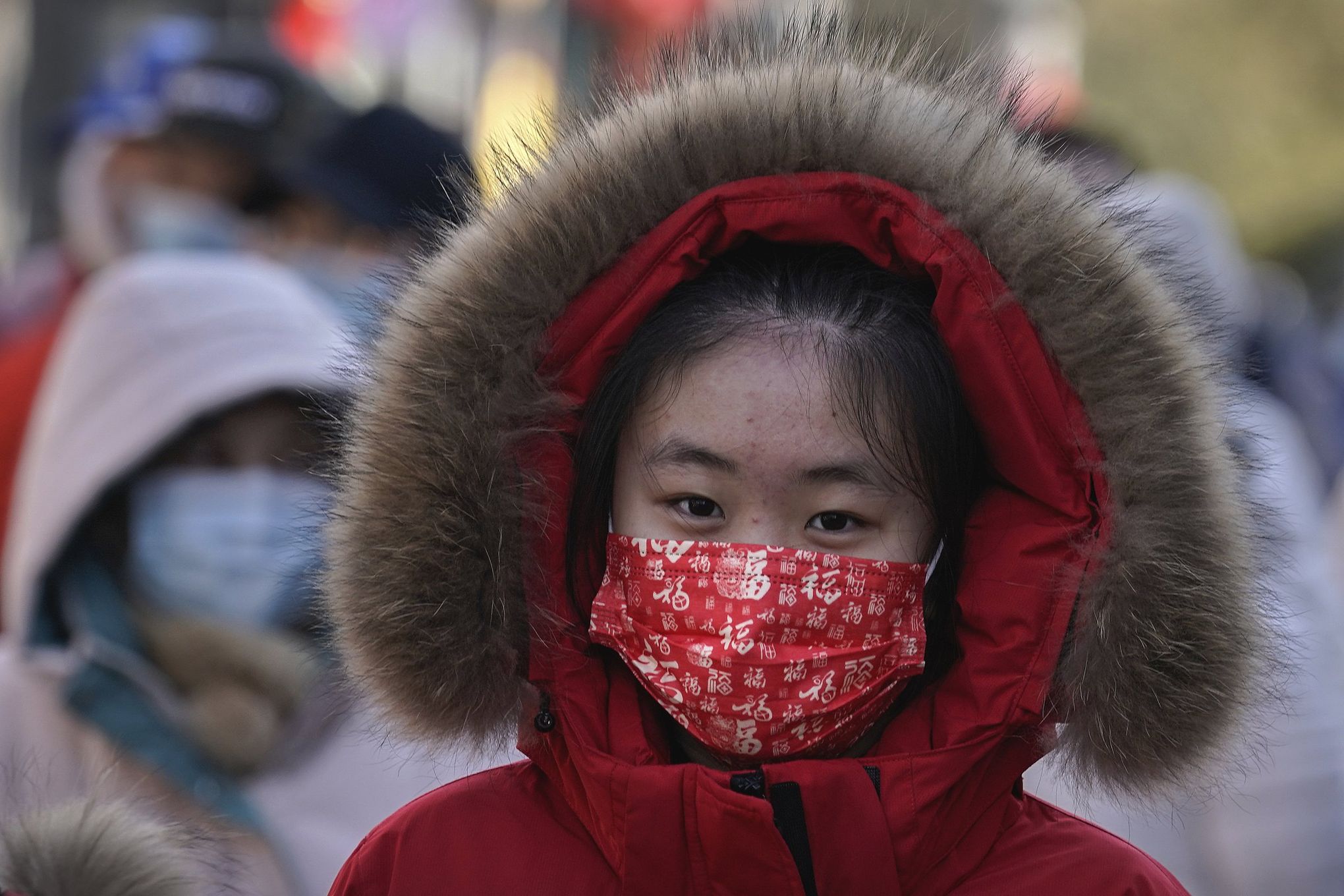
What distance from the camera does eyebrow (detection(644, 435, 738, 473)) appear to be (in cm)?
213

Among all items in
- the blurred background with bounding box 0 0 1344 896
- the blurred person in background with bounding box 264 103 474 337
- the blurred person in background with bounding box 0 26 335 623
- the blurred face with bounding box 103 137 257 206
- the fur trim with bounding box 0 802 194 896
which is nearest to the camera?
the fur trim with bounding box 0 802 194 896

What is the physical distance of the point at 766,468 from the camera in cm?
211

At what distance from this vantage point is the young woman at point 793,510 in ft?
6.82

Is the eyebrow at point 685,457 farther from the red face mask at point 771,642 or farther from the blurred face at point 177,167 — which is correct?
the blurred face at point 177,167

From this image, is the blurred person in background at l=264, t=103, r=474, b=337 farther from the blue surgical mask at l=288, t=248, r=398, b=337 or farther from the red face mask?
the red face mask

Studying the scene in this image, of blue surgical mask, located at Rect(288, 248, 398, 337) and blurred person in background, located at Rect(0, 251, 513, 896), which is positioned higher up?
blue surgical mask, located at Rect(288, 248, 398, 337)

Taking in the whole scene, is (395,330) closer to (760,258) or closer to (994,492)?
(760,258)

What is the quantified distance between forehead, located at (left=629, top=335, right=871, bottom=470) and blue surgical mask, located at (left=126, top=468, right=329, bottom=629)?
4.75 feet

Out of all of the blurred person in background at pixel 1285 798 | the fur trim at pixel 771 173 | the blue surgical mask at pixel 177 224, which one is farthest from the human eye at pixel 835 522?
the blue surgical mask at pixel 177 224

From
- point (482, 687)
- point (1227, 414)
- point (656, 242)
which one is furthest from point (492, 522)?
point (1227, 414)

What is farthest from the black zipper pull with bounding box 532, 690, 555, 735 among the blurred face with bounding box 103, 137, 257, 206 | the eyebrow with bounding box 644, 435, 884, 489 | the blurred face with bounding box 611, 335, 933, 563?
the blurred face with bounding box 103, 137, 257, 206

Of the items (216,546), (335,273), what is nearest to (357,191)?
(335,273)

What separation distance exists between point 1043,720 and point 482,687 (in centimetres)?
84

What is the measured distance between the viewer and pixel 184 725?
10.4 feet
